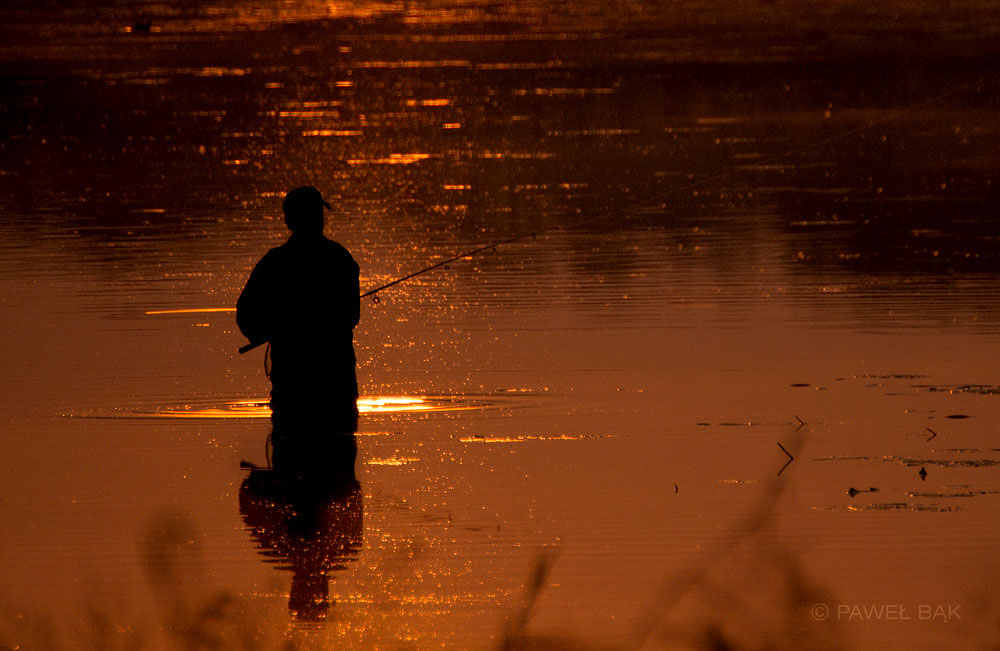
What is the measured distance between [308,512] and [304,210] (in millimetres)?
1357

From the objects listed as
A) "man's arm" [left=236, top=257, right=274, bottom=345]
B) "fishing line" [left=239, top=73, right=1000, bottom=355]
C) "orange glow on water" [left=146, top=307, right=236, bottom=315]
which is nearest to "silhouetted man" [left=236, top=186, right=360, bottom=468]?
"man's arm" [left=236, top=257, right=274, bottom=345]

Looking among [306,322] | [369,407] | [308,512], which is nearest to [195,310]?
[369,407]

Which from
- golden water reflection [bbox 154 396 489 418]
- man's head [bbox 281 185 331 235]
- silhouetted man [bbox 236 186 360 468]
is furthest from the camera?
golden water reflection [bbox 154 396 489 418]

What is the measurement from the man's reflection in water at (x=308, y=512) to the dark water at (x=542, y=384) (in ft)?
0.12

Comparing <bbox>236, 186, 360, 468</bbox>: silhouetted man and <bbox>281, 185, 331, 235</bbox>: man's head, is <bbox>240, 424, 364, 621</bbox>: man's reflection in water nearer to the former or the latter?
<bbox>236, 186, 360, 468</bbox>: silhouetted man

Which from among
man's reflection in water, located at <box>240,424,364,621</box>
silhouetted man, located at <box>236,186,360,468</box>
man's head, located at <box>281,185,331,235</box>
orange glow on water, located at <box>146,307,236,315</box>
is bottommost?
orange glow on water, located at <box>146,307,236,315</box>

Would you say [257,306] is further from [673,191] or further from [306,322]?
[673,191]

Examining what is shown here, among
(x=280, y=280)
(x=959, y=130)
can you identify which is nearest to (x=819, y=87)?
(x=959, y=130)

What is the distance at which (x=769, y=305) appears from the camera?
14.3 metres

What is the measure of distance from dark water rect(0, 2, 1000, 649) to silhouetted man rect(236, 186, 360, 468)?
31cm

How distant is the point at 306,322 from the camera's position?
916 centimetres

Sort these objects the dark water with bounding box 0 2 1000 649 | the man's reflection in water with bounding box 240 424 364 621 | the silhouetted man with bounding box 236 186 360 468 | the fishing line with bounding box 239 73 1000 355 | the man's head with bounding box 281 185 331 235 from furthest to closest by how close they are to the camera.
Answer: the fishing line with bounding box 239 73 1000 355
the silhouetted man with bounding box 236 186 360 468
the man's head with bounding box 281 185 331 235
the man's reflection in water with bounding box 240 424 364 621
the dark water with bounding box 0 2 1000 649

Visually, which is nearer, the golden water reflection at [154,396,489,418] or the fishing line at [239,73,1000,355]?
the golden water reflection at [154,396,489,418]

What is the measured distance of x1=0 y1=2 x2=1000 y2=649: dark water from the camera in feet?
23.5
